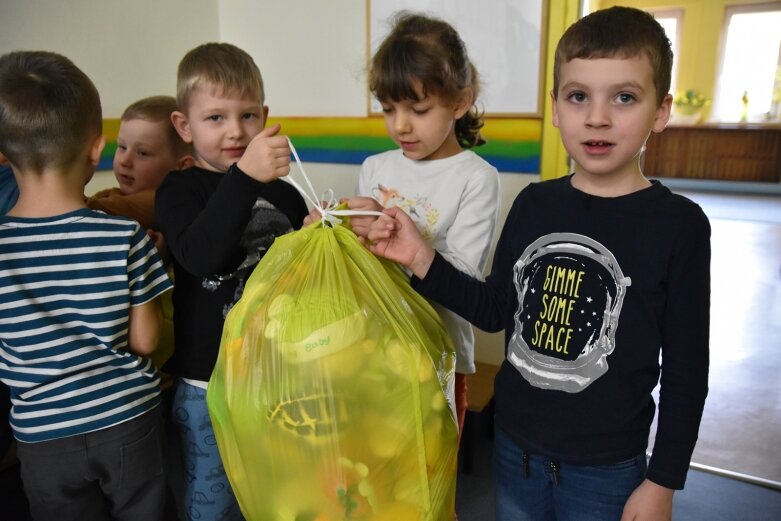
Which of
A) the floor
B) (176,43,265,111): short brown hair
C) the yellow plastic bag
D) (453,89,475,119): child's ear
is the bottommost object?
the floor

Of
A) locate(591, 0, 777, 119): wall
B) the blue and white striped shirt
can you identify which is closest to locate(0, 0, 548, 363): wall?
the blue and white striped shirt

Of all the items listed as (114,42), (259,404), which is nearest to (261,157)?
(259,404)

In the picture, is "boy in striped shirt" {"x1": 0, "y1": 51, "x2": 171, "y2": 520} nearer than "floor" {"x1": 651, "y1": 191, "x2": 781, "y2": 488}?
Yes

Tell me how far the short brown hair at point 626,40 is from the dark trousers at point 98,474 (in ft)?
3.12

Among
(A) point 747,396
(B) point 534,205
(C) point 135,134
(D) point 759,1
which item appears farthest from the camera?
(D) point 759,1

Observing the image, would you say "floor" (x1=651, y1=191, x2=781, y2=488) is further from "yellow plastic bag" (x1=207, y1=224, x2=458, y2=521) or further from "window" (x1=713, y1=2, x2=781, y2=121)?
"window" (x1=713, y1=2, x2=781, y2=121)

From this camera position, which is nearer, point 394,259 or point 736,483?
point 394,259

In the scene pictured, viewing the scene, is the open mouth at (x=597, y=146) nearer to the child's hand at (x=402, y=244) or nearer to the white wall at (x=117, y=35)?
the child's hand at (x=402, y=244)

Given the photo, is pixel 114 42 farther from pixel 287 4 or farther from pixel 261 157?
pixel 261 157

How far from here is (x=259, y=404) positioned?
2.76ft

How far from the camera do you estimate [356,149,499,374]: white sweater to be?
1.09 meters

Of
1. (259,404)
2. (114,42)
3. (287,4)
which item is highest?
(287,4)

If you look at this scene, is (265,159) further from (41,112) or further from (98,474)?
(98,474)

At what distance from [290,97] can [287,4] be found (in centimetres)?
35
